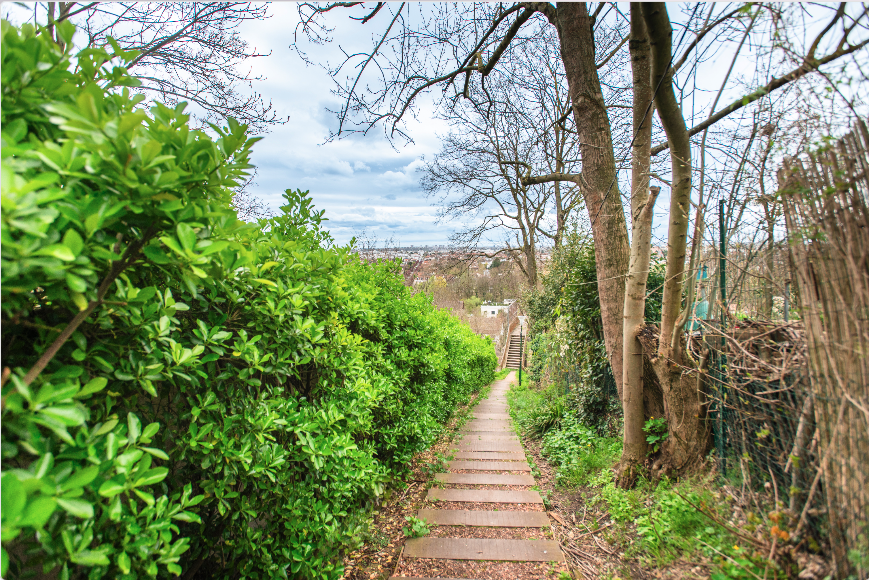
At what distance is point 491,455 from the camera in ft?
18.0

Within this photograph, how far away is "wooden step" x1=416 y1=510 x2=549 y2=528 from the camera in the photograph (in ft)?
11.1

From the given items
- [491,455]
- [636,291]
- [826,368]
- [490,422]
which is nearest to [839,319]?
[826,368]

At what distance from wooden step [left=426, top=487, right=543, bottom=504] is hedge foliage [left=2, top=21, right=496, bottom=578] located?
5.90 ft

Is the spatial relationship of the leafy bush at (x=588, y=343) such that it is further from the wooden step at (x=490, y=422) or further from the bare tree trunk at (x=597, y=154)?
the wooden step at (x=490, y=422)

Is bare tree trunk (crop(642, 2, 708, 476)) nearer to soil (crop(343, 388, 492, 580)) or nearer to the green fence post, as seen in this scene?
the green fence post

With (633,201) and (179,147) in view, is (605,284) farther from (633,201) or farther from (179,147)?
(179,147)

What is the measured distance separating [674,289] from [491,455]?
3621 mm

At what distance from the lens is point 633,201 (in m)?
3.66

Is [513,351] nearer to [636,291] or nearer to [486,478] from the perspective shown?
[486,478]

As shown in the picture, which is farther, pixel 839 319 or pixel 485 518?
pixel 485 518

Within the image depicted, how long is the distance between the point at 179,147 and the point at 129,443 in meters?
0.93

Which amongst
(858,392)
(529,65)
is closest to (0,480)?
(858,392)

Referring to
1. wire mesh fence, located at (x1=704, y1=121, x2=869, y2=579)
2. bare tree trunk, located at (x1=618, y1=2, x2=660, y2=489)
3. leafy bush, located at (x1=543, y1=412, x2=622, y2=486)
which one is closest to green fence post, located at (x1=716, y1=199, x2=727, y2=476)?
wire mesh fence, located at (x1=704, y1=121, x2=869, y2=579)

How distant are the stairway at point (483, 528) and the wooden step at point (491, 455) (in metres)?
0.04
